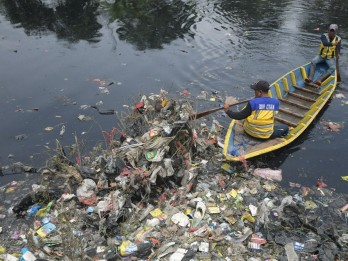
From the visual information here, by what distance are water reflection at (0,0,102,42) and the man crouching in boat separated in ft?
28.4

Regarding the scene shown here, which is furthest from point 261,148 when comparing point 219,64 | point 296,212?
point 219,64

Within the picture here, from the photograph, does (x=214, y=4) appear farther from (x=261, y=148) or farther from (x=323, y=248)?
(x=323, y=248)

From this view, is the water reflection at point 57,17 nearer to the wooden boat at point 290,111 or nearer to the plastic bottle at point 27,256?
the wooden boat at point 290,111

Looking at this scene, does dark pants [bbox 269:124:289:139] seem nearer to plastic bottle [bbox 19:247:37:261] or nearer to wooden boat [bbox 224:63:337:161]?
wooden boat [bbox 224:63:337:161]

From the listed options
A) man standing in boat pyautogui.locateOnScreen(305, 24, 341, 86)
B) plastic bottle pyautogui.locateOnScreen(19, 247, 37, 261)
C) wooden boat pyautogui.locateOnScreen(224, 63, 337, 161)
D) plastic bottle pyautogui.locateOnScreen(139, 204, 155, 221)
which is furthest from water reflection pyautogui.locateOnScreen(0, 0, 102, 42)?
plastic bottle pyautogui.locateOnScreen(19, 247, 37, 261)

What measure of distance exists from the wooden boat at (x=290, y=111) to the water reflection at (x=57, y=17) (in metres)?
7.84

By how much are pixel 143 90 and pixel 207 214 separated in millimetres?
5425

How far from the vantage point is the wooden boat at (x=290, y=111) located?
21.8 feet

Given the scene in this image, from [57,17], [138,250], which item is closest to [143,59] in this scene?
[57,17]

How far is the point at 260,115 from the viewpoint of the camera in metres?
6.48

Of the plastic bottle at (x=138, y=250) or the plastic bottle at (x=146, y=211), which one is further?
the plastic bottle at (x=146, y=211)

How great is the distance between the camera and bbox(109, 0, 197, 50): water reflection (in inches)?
532

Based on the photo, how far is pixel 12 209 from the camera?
224 inches

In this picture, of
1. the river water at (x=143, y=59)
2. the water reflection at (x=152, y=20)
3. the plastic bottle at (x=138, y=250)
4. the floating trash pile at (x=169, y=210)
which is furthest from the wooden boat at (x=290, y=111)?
the water reflection at (x=152, y=20)
